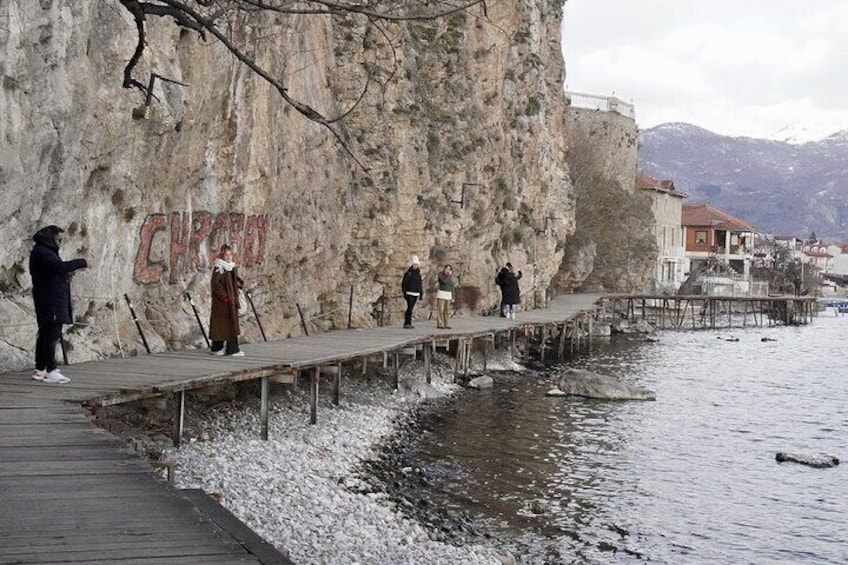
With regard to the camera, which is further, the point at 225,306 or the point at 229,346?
the point at 229,346

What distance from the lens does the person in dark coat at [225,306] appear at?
18.7 meters

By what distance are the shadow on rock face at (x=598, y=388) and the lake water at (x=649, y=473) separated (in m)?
0.64

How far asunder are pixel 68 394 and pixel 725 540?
9696 mm

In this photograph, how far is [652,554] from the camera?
49.5ft

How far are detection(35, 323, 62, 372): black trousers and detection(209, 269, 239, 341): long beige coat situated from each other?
15.4 feet

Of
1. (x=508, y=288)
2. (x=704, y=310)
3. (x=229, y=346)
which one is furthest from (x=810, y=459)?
(x=704, y=310)

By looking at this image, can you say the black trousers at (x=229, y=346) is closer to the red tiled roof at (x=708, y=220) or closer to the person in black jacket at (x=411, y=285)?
the person in black jacket at (x=411, y=285)

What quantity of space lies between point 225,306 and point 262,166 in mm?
6157

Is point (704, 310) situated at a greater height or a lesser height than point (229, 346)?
lesser

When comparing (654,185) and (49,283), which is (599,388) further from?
(654,185)

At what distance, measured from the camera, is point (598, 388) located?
31.7 m

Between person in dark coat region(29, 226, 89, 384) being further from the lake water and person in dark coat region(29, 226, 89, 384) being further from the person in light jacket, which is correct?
the person in light jacket

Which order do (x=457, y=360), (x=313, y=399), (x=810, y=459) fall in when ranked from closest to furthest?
(x=313, y=399)
(x=810, y=459)
(x=457, y=360)

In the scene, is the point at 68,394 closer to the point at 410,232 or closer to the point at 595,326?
the point at 410,232
